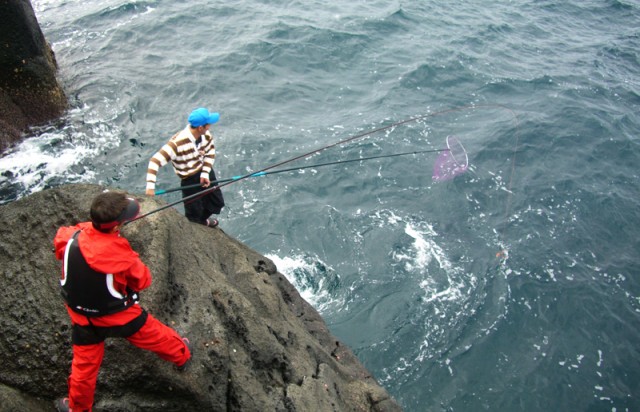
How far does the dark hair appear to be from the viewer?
3162 millimetres

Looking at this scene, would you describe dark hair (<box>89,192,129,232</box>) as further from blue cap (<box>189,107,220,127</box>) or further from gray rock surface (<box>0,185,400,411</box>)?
blue cap (<box>189,107,220,127</box>)

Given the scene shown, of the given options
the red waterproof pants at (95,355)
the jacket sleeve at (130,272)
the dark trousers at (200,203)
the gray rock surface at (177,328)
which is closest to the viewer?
the jacket sleeve at (130,272)

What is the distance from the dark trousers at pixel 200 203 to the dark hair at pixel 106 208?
2.88 m

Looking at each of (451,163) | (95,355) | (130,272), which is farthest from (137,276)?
(451,163)

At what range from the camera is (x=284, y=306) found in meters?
5.57

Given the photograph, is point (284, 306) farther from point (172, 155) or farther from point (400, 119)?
point (400, 119)

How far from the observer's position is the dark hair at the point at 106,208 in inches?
124

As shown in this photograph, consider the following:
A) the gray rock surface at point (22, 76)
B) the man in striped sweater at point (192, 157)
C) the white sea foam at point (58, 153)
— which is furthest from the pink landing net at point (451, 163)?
the gray rock surface at point (22, 76)

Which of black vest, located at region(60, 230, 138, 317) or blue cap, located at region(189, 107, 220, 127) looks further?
blue cap, located at region(189, 107, 220, 127)

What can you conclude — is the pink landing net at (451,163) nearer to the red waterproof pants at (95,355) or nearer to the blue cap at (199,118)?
the blue cap at (199,118)

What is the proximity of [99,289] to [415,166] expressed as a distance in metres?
9.03

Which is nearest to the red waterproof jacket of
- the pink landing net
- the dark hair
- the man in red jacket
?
the man in red jacket

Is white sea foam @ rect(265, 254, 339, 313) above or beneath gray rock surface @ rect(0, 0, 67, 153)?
beneath

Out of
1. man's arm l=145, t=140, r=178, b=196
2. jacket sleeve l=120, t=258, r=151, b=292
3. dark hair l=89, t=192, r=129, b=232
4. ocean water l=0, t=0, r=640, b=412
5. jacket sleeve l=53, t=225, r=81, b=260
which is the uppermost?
dark hair l=89, t=192, r=129, b=232
